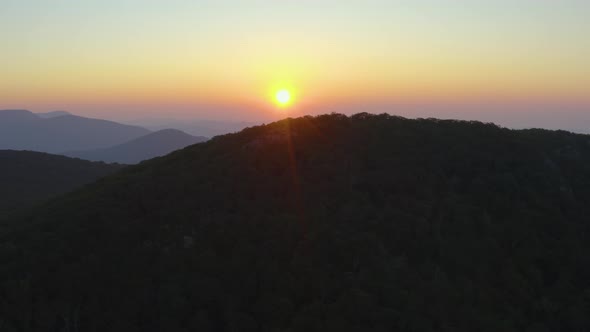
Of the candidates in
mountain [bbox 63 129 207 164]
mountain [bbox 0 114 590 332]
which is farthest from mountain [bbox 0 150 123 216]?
mountain [bbox 63 129 207 164]

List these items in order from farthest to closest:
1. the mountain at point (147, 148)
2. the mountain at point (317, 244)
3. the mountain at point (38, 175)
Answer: the mountain at point (147, 148) < the mountain at point (38, 175) < the mountain at point (317, 244)

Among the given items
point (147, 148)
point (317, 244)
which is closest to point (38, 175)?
point (317, 244)

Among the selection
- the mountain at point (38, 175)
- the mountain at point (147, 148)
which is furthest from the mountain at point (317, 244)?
the mountain at point (147, 148)

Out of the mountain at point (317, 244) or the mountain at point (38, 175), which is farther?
the mountain at point (38, 175)

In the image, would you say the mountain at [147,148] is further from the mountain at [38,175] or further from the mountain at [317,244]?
the mountain at [317,244]

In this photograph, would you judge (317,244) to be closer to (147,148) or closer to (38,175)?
(38,175)

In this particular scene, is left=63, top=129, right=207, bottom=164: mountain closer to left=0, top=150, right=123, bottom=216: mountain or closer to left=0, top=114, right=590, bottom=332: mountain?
left=0, top=150, right=123, bottom=216: mountain
